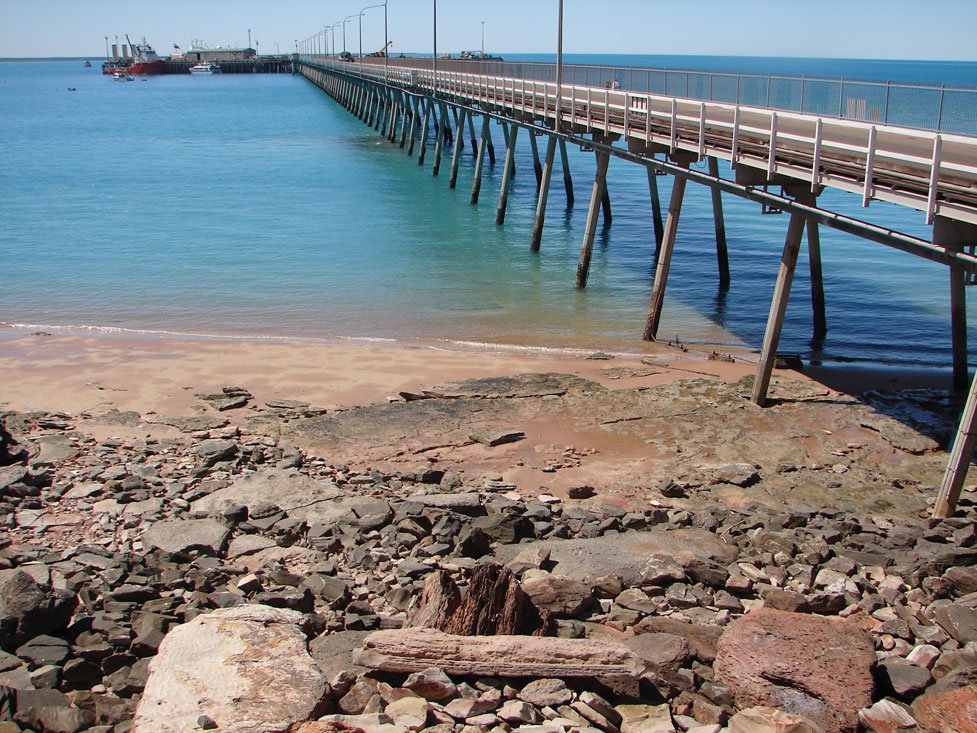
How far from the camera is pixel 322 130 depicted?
2781 inches

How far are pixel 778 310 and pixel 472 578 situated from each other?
782cm

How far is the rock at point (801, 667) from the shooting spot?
230 inches

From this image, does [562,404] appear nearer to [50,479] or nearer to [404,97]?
[50,479]

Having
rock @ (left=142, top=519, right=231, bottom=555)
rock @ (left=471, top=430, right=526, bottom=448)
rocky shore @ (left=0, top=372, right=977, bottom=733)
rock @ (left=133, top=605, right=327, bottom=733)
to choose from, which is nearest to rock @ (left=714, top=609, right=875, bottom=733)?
rocky shore @ (left=0, top=372, right=977, bottom=733)

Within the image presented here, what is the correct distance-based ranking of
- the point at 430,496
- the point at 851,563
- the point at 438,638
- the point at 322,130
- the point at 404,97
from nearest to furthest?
the point at 438,638 → the point at 851,563 → the point at 430,496 → the point at 404,97 → the point at 322,130

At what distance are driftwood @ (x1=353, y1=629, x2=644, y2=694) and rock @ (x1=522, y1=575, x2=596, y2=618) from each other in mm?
744

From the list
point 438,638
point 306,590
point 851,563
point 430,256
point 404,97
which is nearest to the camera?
point 438,638

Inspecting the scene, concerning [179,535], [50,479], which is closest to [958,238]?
[179,535]

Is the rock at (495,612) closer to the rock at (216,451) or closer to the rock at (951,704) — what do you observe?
the rock at (951,704)

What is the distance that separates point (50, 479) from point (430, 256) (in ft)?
57.4

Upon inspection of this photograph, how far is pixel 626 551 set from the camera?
8219 millimetres

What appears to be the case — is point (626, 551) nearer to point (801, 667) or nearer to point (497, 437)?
point (801, 667)

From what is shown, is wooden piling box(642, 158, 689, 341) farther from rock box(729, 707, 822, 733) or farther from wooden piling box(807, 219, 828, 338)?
rock box(729, 707, 822, 733)

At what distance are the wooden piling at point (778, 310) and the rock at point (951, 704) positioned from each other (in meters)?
7.19
